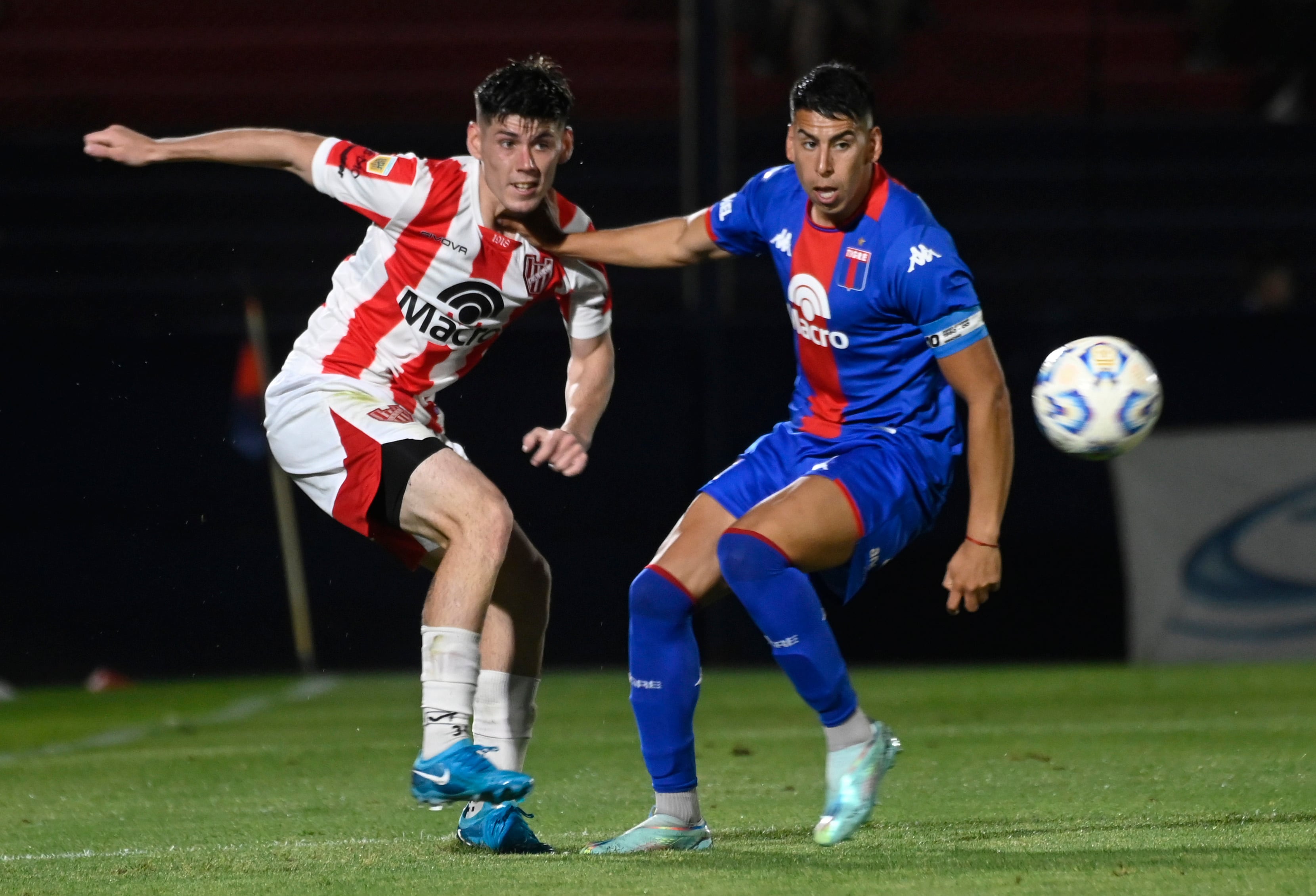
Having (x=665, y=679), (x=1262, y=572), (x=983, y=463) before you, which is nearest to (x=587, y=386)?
(x=665, y=679)

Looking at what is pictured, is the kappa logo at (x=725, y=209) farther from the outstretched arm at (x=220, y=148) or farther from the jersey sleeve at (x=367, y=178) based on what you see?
the outstretched arm at (x=220, y=148)

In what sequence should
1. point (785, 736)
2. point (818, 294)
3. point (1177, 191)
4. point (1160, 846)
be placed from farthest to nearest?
point (1177, 191), point (785, 736), point (818, 294), point (1160, 846)

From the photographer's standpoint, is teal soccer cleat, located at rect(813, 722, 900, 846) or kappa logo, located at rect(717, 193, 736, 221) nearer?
teal soccer cleat, located at rect(813, 722, 900, 846)

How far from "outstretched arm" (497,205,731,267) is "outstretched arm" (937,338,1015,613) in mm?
925

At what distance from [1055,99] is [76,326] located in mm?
7996

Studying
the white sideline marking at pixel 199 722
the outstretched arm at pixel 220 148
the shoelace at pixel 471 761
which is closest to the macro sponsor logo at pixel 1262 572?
the white sideline marking at pixel 199 722

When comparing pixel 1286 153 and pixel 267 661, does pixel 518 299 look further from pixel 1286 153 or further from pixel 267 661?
pixel 1286 153

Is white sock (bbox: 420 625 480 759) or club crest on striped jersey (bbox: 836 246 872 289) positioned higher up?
club crest on striped jersey (bbox: 836 246 872 289)

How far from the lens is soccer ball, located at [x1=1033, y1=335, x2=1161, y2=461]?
4883 millimetres

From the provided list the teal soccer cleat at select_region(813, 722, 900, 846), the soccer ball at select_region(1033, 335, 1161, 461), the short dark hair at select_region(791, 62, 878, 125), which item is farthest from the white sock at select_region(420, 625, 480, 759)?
the soccer ball at select_region(1033, 335, 1161, 461)

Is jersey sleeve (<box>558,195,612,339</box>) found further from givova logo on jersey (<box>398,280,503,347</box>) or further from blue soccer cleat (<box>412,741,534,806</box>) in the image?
blue soccer cleat (<box>412,741,534,806</box>)

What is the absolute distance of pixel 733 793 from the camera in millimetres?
5871

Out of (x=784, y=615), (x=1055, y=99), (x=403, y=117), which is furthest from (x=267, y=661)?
(x=1055, y=99)

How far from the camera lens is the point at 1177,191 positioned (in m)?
13.3
